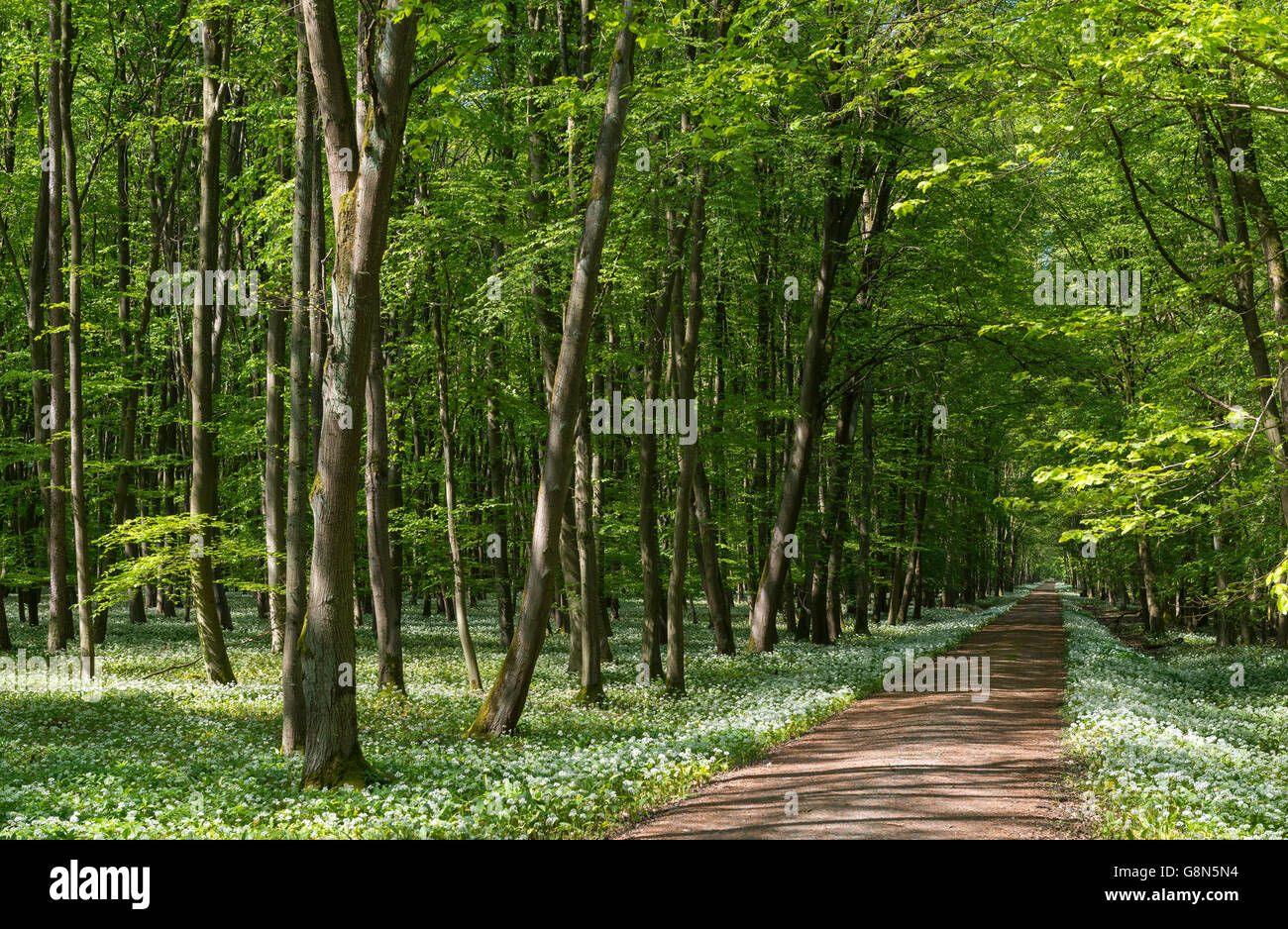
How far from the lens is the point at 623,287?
53.8 ft

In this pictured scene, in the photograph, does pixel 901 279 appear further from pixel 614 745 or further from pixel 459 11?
pixel 614 745

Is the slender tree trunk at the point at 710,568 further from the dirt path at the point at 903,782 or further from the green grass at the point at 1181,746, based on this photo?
the green grass at the point at 1181,746

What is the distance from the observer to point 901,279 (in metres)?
24.4

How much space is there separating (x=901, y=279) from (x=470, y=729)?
58.4 feet

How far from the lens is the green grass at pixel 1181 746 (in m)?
7.89

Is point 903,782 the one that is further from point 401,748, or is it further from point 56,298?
point 56,298

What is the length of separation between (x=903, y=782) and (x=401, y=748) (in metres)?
6.24

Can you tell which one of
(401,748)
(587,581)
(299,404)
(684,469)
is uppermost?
(299,404)

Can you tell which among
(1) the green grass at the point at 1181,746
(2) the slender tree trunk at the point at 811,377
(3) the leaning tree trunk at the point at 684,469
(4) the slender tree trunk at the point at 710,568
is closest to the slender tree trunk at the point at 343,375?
(1) the green grass at the point at 1181,746

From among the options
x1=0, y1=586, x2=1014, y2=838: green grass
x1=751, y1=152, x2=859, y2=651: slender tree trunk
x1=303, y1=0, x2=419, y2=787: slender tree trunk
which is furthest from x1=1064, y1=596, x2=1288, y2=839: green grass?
x1=303, y1=0, x2=419, y2=787: slender tree trunk

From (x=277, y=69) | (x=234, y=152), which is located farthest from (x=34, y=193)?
(x=277, y=69)

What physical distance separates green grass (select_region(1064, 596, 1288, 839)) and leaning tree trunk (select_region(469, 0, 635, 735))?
6.83m

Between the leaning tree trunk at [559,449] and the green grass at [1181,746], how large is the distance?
6827mm

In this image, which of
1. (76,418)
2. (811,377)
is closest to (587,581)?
(811,377)
